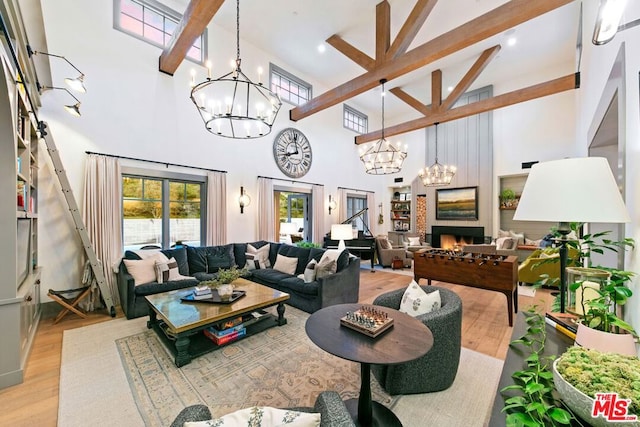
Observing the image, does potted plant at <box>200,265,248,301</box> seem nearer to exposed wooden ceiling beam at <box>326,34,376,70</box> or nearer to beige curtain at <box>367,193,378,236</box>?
exposed wooden ceiling beam at <box>326,34,376,70</box>

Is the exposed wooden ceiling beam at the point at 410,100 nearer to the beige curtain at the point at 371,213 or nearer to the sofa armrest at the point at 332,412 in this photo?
the beige curtain at the point at 371,213

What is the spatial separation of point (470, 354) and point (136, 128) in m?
5.82

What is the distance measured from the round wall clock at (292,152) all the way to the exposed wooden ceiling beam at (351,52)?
221cm

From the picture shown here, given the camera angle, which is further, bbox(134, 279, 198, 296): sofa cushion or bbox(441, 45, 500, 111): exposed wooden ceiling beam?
bbox(441, 45, 500, 111): exposed wooden ceiling beam

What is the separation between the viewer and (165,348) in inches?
111

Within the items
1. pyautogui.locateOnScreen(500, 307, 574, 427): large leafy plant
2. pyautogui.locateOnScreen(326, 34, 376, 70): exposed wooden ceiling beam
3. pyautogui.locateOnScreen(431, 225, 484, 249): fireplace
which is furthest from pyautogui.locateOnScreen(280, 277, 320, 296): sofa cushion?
pyautogui.locateOnScreen(431, 225, 484, 249): fireplace

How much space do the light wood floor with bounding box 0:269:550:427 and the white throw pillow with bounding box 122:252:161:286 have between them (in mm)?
604

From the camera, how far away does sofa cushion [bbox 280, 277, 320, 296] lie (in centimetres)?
381

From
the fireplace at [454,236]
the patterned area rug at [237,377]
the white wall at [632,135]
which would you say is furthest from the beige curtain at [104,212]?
the fireplace at [454,236]

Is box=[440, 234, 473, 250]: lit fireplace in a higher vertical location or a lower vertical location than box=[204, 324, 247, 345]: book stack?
higher

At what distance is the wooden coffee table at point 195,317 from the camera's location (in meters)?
2.51

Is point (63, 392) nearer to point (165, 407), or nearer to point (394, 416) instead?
point (165, 407)

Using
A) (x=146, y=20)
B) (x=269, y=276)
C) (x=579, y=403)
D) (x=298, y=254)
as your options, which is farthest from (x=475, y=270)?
(x=146, y=20)

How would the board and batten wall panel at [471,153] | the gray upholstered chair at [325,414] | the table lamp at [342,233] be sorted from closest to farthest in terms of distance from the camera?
the gray upholstered chair at [325,414], the table lamp at [342,233], the board and batten wall panel at [471,153]
